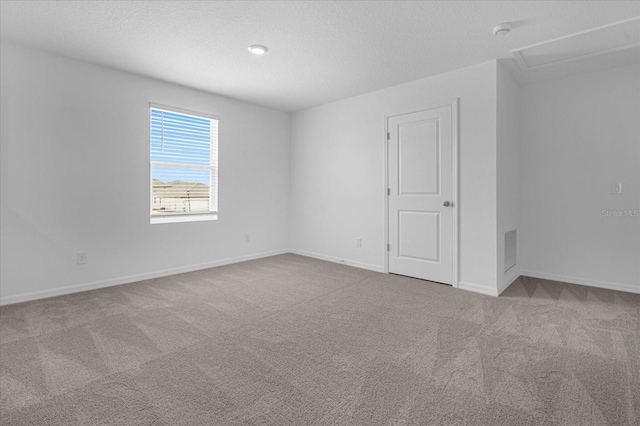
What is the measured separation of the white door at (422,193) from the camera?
3.71m

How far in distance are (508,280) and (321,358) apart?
2.79 m

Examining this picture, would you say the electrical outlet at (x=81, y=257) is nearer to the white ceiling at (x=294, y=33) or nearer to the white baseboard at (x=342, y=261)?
the white ceiling at (x=294, y=33)

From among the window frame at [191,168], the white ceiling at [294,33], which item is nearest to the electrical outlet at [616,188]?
the white ceiling at [294,33]

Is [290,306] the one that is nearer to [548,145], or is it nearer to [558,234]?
[558,234]

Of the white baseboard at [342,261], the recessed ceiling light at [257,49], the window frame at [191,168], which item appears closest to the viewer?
the recessed ceiling light at [257,49]

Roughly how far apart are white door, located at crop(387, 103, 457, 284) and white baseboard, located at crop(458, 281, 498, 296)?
15 centimetres

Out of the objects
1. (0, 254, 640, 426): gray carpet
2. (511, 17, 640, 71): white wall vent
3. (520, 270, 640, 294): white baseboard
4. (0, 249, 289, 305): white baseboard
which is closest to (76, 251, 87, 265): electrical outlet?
(0, 249, 289, 305): white baseboard

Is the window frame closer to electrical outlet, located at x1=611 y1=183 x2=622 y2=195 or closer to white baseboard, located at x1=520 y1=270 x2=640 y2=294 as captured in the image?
white baseboard, located at x1=520 y1=270 x2=640 y2=294

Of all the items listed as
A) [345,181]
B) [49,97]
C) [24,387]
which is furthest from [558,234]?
[49,97]

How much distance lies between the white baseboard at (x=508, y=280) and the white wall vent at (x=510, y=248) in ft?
0.32

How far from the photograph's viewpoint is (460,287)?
3.59 meters

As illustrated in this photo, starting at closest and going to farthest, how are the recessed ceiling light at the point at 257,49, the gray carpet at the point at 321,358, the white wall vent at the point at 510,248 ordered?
the gray carpet at the point at 321,358 < the recessed ceiling light at the point at 257,49 < the white wall vent at the point at 510,248

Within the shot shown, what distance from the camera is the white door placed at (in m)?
3.71

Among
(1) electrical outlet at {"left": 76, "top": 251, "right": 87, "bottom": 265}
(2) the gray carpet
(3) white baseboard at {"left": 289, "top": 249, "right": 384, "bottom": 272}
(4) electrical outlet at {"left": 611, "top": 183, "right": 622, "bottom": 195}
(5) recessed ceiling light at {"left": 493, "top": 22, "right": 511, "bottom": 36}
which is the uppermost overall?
(5) recessed ceiling light at {"left": 493, "top": 22, "right": 511, "bottom": 36}
